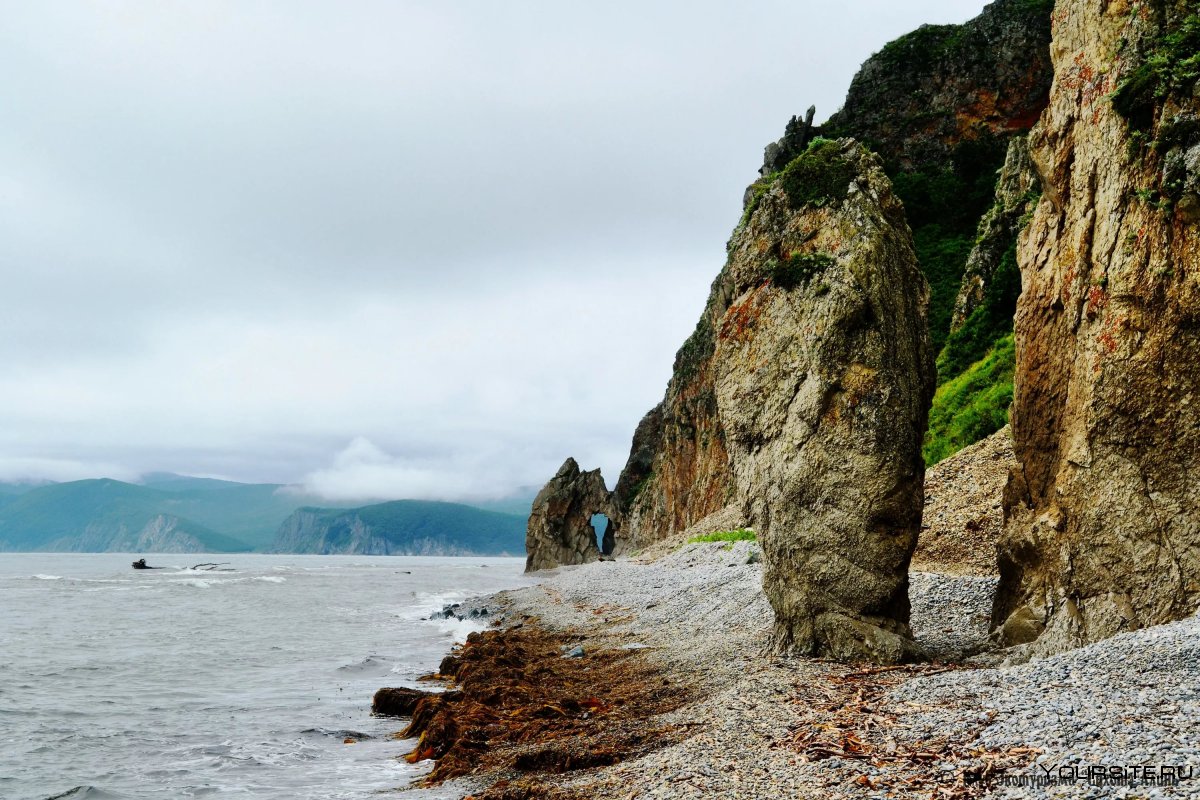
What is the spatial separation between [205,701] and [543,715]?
962 centimetres

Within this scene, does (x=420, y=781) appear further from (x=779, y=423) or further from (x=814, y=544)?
(x=779, y=423)

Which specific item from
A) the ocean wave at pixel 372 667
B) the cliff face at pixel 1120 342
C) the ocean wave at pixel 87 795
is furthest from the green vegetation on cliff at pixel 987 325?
the ocean wave at pixel 87 795

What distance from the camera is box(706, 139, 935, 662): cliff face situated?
11383 millimetres

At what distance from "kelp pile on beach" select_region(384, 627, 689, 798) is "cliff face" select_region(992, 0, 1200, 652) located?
5842 millimetres

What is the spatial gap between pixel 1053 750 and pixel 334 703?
14892 mm

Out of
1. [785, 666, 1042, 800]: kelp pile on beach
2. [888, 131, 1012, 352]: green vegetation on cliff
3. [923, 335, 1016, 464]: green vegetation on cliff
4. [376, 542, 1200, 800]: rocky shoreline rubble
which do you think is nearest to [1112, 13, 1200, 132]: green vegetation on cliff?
[376, 542, 1200, 800]: rocky shoreline rubble

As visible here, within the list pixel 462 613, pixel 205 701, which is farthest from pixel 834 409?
pixel 462 613

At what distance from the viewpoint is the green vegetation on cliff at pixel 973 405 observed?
27406mm

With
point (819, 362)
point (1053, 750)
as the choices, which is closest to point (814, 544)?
point (819, 362)

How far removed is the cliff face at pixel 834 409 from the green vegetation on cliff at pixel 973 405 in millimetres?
16468

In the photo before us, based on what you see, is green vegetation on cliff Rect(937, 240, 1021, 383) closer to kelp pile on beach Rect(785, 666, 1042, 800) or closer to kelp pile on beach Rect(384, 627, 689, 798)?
kelp pile on beach Rect(384, 627, 689, 798)

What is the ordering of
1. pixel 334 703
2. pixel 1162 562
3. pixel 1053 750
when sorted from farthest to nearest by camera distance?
pixel 334 703 → pixel 1162 562 → pixel 1053 750

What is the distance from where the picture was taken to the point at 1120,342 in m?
9.44

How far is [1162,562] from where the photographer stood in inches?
357
